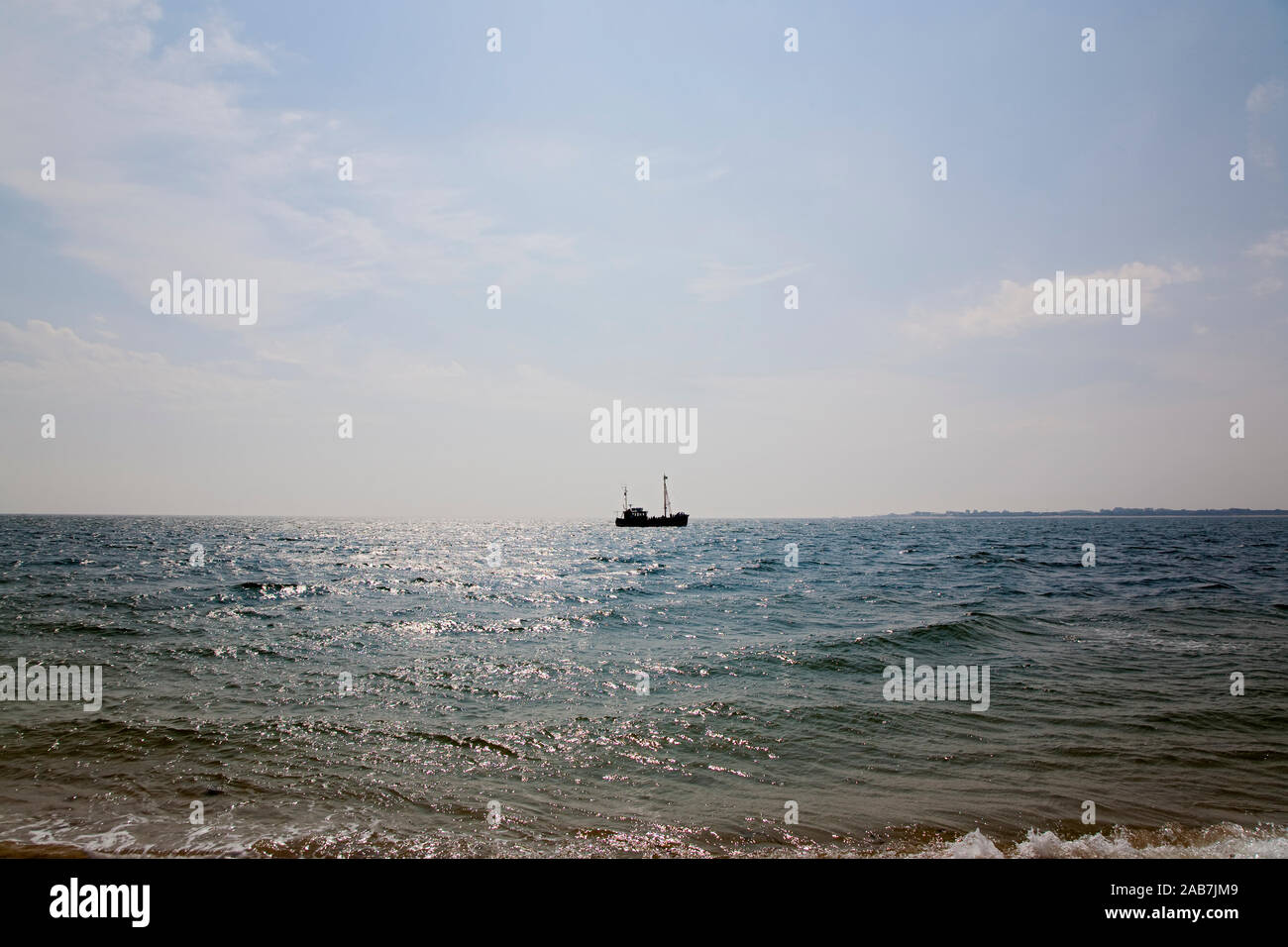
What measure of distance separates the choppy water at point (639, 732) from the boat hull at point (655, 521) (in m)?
110

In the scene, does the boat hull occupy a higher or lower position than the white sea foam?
lower

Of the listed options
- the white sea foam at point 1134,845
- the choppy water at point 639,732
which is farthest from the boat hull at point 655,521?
the white sea foam at point 1134,845

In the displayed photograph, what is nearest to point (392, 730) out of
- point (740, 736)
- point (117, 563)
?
point (740, 736)

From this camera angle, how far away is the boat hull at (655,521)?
137 m

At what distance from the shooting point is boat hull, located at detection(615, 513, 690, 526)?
137m

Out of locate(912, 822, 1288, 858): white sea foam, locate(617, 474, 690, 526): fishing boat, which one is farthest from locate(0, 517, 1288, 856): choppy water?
locate(617, 474, 690, 526): fishing boat

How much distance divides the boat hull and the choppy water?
361 ft

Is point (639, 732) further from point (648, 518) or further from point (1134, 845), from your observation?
point (648, 518)

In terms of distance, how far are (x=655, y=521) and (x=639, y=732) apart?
128 meters

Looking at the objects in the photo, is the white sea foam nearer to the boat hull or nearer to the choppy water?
the choppy water

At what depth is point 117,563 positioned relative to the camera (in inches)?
1738

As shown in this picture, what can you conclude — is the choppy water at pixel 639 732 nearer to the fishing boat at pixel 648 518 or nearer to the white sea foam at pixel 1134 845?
the white sea foam at pixel 1134 845
